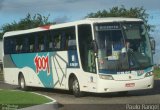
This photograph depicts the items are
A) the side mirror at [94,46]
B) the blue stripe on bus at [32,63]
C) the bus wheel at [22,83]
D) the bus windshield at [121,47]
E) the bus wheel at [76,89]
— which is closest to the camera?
the side mirror at [94,46]

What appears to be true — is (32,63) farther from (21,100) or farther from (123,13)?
(123,13)

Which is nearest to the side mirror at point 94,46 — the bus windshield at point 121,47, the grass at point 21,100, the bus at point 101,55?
the bus at point 101,55

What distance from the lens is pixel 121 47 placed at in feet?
74.2

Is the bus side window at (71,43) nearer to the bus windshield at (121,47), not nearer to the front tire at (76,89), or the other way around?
the front tire at (76,89)

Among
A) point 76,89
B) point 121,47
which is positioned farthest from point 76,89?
point 121,47

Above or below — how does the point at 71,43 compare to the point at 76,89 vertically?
above

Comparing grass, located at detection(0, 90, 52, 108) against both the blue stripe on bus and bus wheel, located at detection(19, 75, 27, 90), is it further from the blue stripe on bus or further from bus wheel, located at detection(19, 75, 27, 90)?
bus wheel, located at detection(19, 75, 27, 90)

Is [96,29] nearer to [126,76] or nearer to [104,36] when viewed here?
[104,36]

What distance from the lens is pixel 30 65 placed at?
97.6ft

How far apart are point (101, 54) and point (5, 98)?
13.1ft

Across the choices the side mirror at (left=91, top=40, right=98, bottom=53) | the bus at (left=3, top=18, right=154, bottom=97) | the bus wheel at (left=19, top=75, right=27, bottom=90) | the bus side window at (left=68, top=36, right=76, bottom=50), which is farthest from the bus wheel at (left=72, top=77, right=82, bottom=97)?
the bus wheel at (left=19, top=75, right=27, bottom=90)

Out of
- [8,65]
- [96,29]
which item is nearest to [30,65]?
[8,65]

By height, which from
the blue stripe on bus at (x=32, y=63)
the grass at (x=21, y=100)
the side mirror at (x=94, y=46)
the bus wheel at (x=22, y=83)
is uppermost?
the side mirror at (x=94, y=46)

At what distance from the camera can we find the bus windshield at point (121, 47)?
73.6ft
